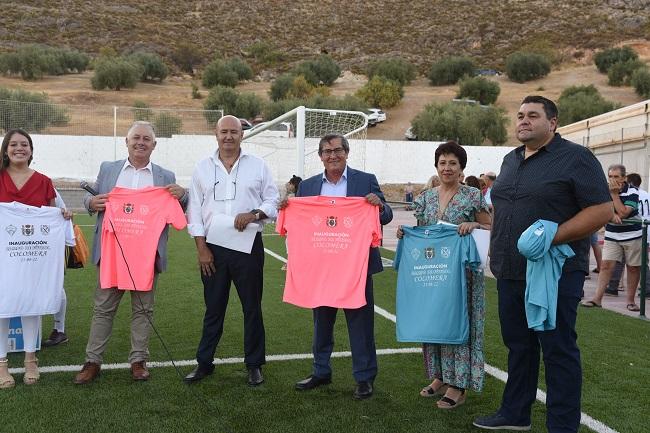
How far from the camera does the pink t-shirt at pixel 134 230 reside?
16.5ft

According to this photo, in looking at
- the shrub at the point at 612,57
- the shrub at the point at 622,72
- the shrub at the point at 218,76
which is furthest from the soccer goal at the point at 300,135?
the shrub at the point at 612,57

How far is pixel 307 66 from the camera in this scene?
6278cm

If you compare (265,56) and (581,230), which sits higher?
(265,56)

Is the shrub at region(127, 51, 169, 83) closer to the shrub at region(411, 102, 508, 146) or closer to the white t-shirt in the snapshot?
the shrub at region(411, 102, 508, 146)

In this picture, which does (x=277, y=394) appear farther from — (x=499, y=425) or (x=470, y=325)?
(x=499, y=425)

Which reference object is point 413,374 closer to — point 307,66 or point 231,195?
point 231,195

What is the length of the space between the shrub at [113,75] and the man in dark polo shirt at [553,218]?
51.1 meters

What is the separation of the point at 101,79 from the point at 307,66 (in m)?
20.5

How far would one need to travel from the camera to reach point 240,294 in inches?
199

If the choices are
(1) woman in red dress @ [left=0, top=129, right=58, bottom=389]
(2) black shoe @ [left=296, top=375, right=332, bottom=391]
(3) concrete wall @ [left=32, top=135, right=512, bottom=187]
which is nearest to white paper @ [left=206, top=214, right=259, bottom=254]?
(2) black shoe @ [left=296, top=375, right=332, bottom=391]

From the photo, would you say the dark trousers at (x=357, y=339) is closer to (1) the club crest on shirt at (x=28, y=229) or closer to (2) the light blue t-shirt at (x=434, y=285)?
(2) the light blue t-shirt at (x=434, y=285)

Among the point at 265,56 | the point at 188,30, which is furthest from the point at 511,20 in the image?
the point at 188,30

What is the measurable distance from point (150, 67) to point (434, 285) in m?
58.7

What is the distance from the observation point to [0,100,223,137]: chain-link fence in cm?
2616
